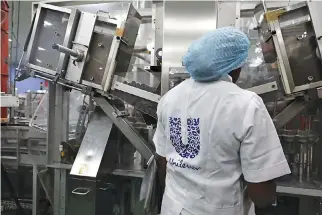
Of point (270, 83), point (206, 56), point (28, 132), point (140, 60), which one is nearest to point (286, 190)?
point (270, 83)

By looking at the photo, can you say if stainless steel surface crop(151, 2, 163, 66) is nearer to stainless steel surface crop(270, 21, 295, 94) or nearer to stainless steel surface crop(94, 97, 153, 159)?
stainless steel surface crop(94, 97, 153, 159)

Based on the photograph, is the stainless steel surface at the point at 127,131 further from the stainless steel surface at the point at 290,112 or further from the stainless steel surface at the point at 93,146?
the stainless steel surface at the point at 290,112

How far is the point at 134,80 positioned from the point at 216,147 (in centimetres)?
101

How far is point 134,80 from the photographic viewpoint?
1.84 metres

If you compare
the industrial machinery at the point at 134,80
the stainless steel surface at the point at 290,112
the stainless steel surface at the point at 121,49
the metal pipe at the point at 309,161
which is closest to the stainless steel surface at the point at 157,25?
the industrial machinery at the point at 134,80

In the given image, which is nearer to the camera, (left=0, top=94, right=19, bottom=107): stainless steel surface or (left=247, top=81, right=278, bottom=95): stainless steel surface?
(left=0, top=94, right=19, bottom=107): stainless steel surface

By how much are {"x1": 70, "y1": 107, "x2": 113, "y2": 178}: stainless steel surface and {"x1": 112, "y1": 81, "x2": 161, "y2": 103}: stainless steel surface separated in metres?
0.31

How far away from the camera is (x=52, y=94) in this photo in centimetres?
219

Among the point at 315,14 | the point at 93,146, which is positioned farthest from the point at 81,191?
the point at 315,14

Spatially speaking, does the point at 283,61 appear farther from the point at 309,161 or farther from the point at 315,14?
the point at 309,161

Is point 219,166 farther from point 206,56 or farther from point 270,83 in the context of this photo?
point 270,83

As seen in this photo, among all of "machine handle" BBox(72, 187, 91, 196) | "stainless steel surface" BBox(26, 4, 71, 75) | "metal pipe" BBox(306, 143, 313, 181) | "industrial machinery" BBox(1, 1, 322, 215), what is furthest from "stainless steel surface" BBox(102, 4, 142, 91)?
"metal pipe" BBox(306, 143, 313, 181)

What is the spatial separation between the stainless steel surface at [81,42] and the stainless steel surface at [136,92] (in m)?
0.26

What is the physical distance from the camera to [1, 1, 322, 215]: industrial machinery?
154 centimetres
